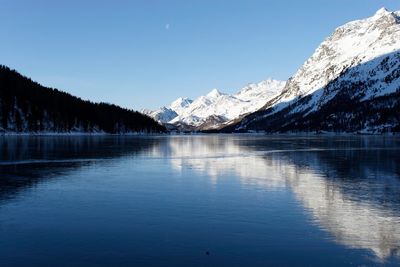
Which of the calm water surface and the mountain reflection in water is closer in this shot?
the calm water surface

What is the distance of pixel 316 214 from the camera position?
24016mm

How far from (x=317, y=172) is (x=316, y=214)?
2132 cm

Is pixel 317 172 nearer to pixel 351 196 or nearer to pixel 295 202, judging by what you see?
pixel 351 196

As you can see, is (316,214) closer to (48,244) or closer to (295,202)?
(295,202)

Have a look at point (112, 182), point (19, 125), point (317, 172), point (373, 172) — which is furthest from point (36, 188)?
point (19, 125)

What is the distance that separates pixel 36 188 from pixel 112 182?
6612 millimetres

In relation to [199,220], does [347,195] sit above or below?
above

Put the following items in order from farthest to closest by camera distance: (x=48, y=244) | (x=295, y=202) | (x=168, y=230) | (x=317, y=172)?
1. (x=317, y=172)
2. (x=295, y=202)
3. (x=168, y=230)
4. (x=48, y=244)

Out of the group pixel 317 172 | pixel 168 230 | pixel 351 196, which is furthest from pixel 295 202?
pixel 317 172

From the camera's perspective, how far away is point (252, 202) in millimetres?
27797

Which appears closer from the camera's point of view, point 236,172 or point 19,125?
point 236,172

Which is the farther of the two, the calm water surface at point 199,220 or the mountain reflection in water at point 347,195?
the mountain reflection in water at point 347,195

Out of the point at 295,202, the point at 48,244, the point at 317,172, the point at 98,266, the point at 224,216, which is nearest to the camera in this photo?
the point at 98,266

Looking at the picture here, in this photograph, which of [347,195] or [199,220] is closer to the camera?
[199,220]
